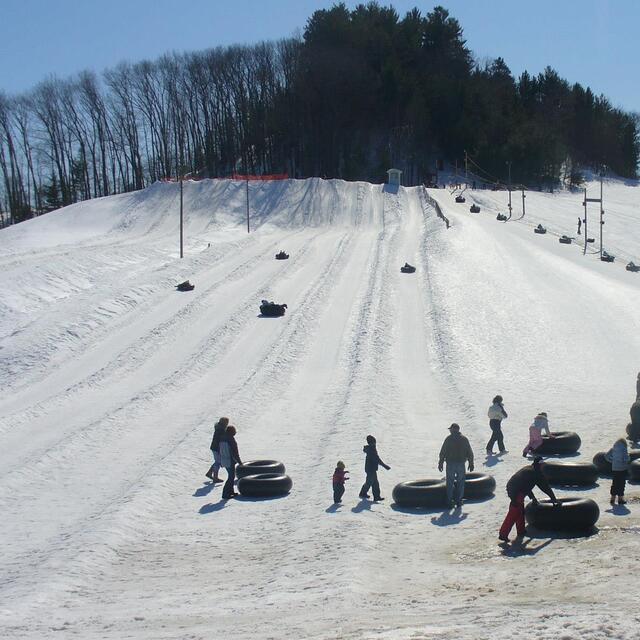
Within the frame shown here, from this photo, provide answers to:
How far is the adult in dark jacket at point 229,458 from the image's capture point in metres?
16.6

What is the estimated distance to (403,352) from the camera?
31.4 metres

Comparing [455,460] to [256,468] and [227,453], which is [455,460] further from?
[256,468]

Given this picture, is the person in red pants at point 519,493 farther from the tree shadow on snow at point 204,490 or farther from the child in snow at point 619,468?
the tree shadow on snow at point 204,490

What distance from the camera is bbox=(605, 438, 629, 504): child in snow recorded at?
14.1 metres

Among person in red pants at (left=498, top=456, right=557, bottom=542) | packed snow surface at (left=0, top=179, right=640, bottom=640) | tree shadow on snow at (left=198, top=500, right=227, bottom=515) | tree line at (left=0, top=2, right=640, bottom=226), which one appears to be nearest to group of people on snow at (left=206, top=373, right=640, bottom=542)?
person in red pants at (left=498, top=456, right=557, bottom=542)

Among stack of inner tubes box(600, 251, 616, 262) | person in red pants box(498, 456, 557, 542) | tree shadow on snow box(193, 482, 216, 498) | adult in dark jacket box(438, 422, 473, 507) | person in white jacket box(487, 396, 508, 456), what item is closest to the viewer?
person in red pants box(498, 456, 557, 542)

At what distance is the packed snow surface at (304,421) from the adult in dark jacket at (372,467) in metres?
0.38

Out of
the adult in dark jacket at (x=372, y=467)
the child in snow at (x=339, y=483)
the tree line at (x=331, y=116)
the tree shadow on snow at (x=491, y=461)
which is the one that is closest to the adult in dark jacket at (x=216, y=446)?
the child in snow at (x=339, y=483)

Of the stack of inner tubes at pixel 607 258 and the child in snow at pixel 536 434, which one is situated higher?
the stack of inner tubes at pixel 607 258

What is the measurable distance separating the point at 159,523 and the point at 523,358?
731 inches

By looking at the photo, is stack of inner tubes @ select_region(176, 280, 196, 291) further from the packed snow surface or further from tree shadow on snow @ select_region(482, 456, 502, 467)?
tree shadow on snow @ select_region(482, 456, 502, 467)

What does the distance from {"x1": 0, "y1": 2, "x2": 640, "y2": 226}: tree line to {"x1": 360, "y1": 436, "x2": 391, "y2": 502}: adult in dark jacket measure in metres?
84.4

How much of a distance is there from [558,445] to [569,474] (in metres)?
2.88

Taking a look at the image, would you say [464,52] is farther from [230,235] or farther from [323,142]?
[230,235]
